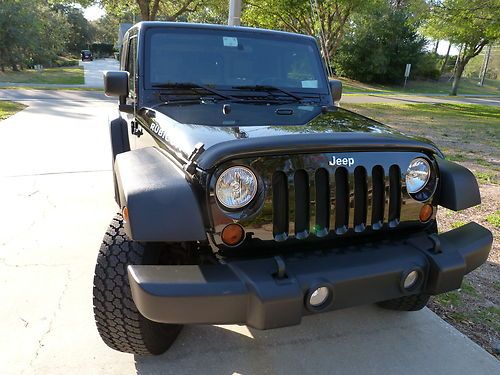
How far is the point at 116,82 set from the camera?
2975 mm

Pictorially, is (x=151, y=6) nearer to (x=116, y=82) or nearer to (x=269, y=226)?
(x=116, y=82)

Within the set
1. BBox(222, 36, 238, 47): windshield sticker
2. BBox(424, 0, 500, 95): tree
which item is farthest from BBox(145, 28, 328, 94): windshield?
BBox(424, 0, 500, 95): tree

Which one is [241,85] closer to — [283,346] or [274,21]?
[283,346]

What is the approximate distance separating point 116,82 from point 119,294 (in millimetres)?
1552

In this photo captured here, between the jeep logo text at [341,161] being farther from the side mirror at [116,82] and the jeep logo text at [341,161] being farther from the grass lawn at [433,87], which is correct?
the grass lawn at [433,87]

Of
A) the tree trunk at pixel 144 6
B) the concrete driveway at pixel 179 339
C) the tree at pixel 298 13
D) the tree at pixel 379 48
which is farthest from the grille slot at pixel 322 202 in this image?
the tree at pixel 379 48

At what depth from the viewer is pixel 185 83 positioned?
2992 millimetres

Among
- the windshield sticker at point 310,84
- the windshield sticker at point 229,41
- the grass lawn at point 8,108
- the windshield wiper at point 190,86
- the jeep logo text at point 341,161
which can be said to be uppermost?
the windshield sticker at point 229,41

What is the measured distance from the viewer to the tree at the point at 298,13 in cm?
1997

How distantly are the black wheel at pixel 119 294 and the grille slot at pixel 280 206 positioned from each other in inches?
24.4

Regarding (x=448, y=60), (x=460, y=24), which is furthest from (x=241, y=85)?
(x=448, y=60)

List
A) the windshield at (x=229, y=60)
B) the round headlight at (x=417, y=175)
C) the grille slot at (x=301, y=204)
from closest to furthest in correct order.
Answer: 1. the grille slot at (x=301, y=204)
2. the round headlight at (x=417, y=175)
3. the windshield at (x=229, y=60)

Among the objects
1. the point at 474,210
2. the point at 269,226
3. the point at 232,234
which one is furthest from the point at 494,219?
the point at 232,234

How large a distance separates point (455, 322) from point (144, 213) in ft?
7.27
